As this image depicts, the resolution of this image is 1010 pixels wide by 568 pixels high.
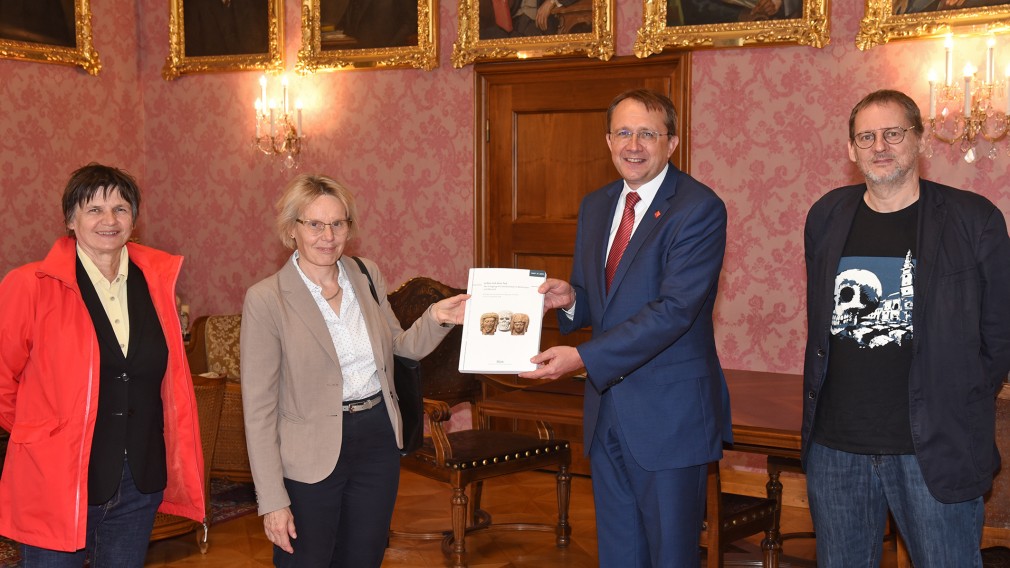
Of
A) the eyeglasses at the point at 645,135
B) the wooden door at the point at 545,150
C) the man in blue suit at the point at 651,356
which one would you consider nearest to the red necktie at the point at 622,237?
the man in blue suit at the point at 651,356

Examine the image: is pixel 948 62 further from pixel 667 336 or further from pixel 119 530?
pixel 119 530

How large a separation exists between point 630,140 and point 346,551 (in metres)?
1.48

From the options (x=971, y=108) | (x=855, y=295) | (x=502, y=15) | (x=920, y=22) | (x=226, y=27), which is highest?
(x=226, y=27)

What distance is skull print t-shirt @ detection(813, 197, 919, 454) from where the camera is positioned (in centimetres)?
269

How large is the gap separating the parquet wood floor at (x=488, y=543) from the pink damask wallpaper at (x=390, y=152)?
1.37 metres

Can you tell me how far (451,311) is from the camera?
3.14m

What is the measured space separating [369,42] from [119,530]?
15.9 feet

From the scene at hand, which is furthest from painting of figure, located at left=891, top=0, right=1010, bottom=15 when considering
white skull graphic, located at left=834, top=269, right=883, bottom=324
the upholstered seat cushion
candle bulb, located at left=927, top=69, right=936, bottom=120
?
white skull graphic, located at left=834, top=269, right=883, bottom=324

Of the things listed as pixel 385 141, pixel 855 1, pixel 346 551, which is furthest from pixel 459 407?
pixel 346 551

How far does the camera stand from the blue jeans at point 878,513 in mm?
2648

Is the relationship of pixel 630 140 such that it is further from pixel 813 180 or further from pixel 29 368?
pixel 813 180

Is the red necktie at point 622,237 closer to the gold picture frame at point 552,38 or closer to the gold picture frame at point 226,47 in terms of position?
the gold picture frame at point 552,38

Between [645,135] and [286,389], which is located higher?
[645,135]

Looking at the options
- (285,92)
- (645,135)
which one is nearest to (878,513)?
(645,135)
